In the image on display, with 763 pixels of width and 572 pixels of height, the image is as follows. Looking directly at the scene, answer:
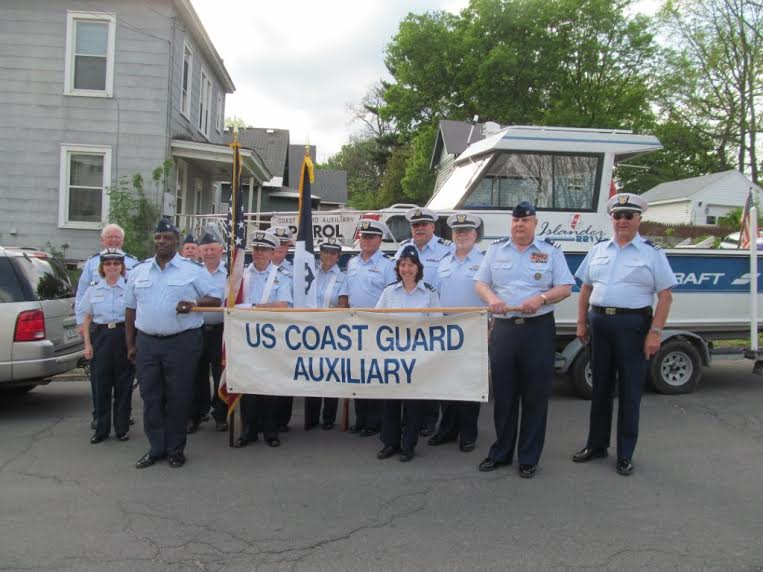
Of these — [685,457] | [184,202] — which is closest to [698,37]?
[184,202]

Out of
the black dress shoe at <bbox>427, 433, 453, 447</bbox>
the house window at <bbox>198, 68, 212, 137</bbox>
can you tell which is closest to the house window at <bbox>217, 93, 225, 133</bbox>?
the house window at <bbox>198, 68, 212, 137</bbox>

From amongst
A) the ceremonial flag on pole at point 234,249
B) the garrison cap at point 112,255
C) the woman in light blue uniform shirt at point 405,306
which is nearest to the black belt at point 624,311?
the woman in light blue uniform shirt at point 405,306

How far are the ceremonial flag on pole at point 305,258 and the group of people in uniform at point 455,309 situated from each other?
0.12 meters

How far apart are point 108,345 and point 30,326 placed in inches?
54.4

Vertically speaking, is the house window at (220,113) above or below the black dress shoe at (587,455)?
above

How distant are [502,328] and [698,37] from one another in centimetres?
3926

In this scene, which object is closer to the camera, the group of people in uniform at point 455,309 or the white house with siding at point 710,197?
the group of people in uniform at point 455,309

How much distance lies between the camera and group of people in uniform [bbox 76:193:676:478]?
16.8 ft

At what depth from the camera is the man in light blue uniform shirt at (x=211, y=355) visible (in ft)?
21.4

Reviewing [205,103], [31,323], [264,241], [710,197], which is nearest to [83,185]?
[205,103]

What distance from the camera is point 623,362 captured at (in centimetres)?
525

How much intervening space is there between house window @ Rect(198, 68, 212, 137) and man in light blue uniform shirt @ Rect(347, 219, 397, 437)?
1378 centimetres

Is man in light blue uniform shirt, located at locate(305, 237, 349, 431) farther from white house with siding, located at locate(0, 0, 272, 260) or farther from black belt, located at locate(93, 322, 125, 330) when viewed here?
white house with siding, located at locate(0, 0, 272, 260)

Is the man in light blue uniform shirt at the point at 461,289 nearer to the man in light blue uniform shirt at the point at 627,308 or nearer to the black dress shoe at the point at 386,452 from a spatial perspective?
the black dress shoe at the point at 386,452
